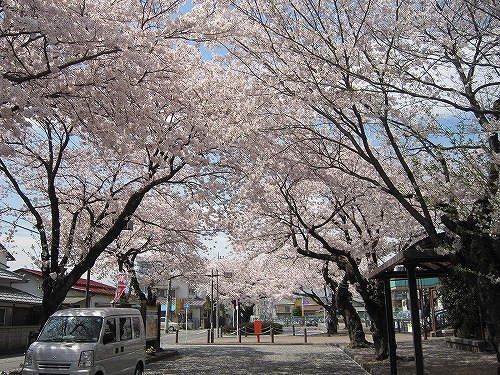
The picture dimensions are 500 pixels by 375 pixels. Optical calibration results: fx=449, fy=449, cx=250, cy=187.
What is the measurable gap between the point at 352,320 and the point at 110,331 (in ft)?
45.2

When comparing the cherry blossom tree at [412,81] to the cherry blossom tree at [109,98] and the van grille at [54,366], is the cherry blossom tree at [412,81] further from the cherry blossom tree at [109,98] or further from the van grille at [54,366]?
the van grille at [54,366]

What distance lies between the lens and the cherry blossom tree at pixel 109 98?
23.6 feet

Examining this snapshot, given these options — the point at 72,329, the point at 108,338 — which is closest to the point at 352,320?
the point at 108,338

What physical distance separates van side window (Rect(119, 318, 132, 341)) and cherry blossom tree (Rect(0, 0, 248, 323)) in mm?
1669

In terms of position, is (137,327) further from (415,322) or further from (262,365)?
(415,322)

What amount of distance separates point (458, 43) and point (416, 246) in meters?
3.67

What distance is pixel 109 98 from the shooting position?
915 cm

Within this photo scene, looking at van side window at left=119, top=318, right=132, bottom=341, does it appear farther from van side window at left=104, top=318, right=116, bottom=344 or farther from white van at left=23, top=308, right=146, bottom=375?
van side window at left=104, top=318, right=116, bottom=344

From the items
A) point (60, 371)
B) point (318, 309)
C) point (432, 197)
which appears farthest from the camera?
point (318, 309)

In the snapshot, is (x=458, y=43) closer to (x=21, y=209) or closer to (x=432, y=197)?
(x=432, y=197)

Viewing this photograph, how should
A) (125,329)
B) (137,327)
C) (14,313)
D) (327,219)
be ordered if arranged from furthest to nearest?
1. (14,313)
2. (327,219)
3. (137,327)
4. (125,329)

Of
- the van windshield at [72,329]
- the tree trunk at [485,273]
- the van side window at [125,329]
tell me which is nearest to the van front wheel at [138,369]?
the van side window at [125,329]

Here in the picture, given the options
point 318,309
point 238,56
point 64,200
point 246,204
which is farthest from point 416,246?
point 318,309

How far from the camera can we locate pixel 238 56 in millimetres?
9141
